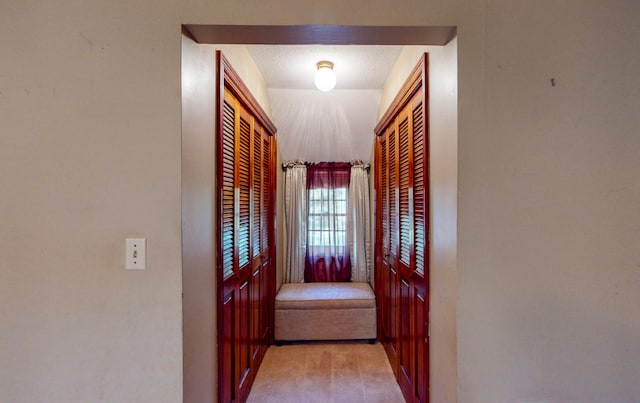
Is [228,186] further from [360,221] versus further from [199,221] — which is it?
[360,221]

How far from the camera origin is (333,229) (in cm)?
365

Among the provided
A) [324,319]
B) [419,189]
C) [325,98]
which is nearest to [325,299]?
[324,319]

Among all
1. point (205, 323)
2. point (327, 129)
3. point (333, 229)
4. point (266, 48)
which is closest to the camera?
point (205, 323)

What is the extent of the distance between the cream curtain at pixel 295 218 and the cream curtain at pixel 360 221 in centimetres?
54

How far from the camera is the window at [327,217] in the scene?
144 inches

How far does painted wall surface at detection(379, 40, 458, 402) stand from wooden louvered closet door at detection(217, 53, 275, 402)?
1049 mm
